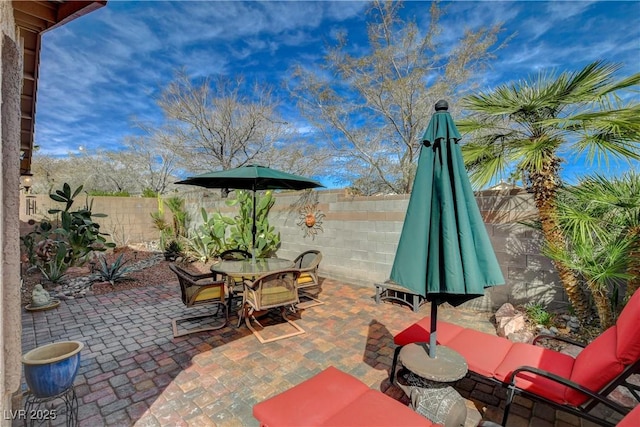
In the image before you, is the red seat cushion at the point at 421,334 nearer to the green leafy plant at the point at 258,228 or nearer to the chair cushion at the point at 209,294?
the chair cushion at the point at 209,294

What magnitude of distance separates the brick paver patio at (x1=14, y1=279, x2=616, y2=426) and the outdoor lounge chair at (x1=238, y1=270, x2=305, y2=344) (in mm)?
159

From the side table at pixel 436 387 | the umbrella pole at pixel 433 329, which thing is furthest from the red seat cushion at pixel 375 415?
the umbrella pole at pixel 433 329

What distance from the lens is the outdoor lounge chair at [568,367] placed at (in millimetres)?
1830

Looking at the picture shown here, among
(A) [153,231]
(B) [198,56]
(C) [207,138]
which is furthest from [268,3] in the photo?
(A) [153,231]

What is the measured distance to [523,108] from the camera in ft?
11.6

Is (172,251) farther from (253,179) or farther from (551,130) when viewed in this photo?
(551,130)

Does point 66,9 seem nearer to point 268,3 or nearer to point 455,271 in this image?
point 455,271

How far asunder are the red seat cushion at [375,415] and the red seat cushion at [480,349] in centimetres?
96

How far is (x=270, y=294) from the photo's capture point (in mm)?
3754

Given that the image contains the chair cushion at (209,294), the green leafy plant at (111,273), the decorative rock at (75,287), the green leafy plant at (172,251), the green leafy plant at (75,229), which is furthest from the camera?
the green leafy plant at (172,251)

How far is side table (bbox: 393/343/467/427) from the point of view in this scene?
1896 mm

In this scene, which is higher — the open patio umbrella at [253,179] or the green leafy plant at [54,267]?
the open patio umbrella at [253,179]

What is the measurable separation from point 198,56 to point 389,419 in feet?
42.2

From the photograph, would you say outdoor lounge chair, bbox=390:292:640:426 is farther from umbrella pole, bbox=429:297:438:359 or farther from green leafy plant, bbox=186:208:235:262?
green leafy plant, bbox=186:208:235:262
